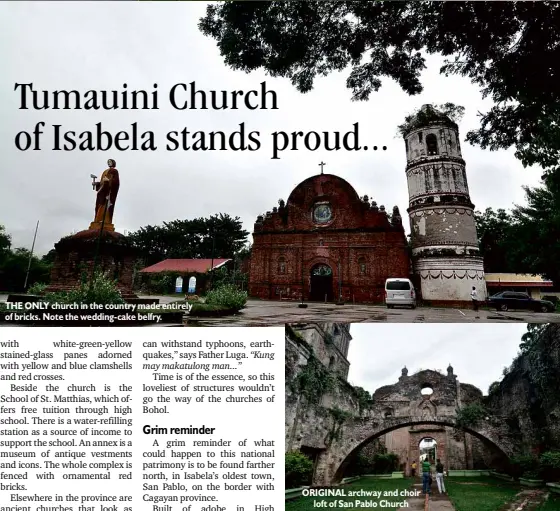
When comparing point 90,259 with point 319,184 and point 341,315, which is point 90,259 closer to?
point 319,184

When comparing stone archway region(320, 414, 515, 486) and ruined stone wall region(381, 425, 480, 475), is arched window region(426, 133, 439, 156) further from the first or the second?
ruined stone wall region(381, 425, 480, 475)

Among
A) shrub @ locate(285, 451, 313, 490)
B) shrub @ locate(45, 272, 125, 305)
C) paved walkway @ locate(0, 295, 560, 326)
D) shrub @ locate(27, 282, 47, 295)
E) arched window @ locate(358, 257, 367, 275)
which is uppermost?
arched window @ locate(358, 257, 367, 275)

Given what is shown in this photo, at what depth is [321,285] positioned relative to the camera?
4387 mm

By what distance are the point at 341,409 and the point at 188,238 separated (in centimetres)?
464

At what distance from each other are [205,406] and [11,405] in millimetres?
1651

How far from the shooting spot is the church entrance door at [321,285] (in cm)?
427

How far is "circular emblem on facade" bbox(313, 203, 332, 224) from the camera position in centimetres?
441

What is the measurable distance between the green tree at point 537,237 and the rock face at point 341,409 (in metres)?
2.40

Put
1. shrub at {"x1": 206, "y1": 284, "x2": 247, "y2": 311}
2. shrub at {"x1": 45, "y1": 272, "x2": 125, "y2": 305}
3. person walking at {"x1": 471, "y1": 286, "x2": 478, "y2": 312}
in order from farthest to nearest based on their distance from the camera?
person walking at {"x1": 471, "y1": 286, "x2": 478, "y2": 312}
shrub at {"x1": 206, "y1": 284, "x2": 247, "y2": 311}
shrub at {"x1": 45, "y1": 272, "x2": 125, "y2": 305}

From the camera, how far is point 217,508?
3066mm

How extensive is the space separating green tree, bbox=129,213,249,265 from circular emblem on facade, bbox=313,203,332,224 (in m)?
0.93

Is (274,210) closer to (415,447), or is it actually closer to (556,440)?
(556,440)

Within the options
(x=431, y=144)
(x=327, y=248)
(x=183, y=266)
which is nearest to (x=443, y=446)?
(x=327, y=248)

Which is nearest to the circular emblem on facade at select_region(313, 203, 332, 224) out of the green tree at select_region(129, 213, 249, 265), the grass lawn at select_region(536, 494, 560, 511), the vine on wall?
the green tree at select_region(129, 213, 249, 265)
